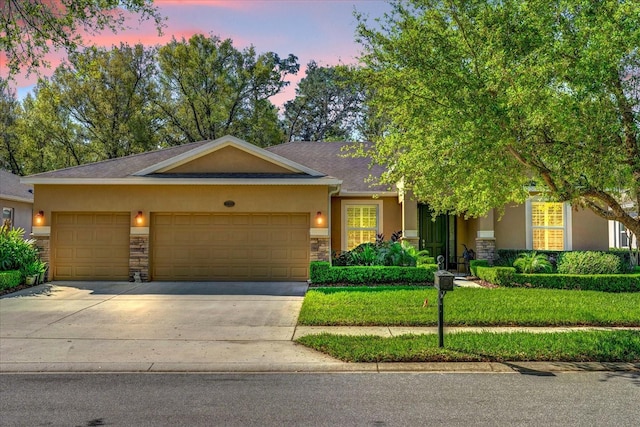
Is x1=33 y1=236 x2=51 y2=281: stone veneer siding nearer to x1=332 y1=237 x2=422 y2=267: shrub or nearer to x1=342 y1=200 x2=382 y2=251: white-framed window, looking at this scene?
x1=332 y1=237 x2=422 y2=267: shrub

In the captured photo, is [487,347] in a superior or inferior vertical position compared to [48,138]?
inferior

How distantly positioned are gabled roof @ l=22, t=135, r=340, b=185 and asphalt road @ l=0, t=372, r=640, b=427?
8532mm

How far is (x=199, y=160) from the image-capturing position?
14.8 metres

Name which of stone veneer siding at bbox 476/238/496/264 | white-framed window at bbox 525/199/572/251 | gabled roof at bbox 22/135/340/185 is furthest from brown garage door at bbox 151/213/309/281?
white-framed window at bbox 525/199/572/251

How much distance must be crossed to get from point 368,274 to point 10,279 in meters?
9.67

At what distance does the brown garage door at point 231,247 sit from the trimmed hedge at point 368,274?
4.18 feet

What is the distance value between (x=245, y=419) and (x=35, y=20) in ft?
25.0

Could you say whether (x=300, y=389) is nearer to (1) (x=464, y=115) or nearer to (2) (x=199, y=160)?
(1) (x=464, y=115)

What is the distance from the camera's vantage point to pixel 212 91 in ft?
101

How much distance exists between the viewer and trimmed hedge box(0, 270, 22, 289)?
12.4 meters

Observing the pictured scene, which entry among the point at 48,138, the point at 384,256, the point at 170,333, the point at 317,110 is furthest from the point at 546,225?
the point at 48,138

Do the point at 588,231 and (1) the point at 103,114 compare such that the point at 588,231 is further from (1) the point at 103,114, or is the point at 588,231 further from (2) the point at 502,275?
(1) the point at 103,114

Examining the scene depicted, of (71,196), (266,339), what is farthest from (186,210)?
(266,339)

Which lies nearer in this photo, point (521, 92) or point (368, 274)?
point (521, 92)
